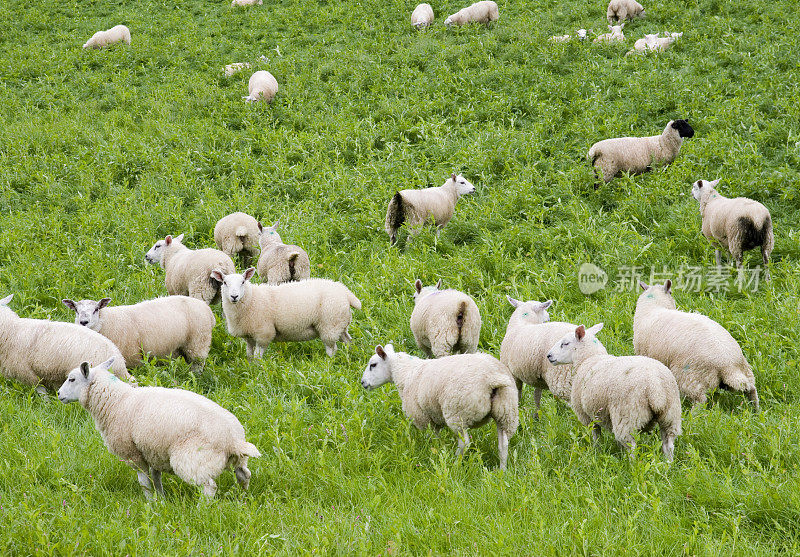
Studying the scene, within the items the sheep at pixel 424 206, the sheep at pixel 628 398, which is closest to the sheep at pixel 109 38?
the sheep at pixel 424 206

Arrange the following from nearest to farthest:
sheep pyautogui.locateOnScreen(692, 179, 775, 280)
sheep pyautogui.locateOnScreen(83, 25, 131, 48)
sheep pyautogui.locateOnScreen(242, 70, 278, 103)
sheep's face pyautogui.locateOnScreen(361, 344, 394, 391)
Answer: sheep's face pyautogui.locateOnScreen(361, 344, 394, 391)
sheep pyautogui.locateOnScreen(692, 179, 775, 280)
sheep pyautogui.locateOnScreen(242, 70, 278, 103)
sheep pyautogui.locateOnScreen(83, 25, 131, 48)

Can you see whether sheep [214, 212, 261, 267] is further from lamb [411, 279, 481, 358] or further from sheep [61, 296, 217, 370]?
lamb [411, 279, 481, 358]

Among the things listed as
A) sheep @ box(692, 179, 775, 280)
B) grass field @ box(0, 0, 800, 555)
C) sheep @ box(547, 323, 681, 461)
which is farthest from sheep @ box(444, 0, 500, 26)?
sheep @ box(547, 323, 681, 461)

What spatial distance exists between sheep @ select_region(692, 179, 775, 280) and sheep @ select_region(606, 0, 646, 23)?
391 inches

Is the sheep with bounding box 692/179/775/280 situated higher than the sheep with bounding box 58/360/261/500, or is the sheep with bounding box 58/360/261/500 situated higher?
the sheep with bounding box 58/360/261/500

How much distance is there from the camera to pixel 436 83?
14305 millimetres

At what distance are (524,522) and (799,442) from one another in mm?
2038

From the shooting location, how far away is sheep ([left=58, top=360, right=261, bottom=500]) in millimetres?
4402

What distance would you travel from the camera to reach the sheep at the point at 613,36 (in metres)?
15.0

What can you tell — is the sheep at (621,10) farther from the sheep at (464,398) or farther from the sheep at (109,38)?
the sheep at (464,398)

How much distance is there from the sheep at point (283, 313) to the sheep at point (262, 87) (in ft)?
26.7

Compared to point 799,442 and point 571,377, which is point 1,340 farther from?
point 799,442

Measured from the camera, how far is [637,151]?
33.6ft

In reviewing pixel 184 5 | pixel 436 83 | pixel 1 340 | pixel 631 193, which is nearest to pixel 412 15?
pixel 436 83
